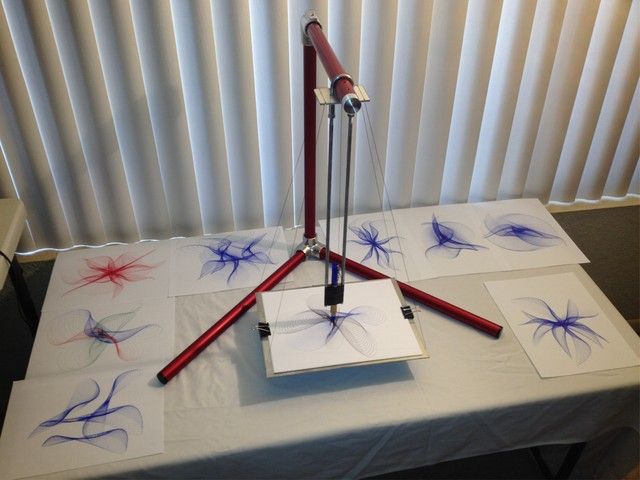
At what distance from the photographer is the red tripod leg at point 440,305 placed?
1.15 m

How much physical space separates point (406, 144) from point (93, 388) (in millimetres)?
875

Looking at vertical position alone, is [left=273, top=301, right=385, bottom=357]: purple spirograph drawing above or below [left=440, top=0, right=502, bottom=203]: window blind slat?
below

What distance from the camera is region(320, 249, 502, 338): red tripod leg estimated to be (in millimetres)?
1149

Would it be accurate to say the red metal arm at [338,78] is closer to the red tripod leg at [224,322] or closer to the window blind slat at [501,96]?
the red tripod leg at [224,322]

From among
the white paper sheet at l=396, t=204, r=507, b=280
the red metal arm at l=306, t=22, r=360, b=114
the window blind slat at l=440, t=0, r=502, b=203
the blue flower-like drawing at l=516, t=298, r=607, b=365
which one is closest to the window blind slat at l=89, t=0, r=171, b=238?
the red metal arm at l=306, t=22, r=360, b=114

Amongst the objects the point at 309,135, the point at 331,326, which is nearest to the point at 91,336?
the point at 331,326

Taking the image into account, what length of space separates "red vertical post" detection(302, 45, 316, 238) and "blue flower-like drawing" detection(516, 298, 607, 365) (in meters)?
0.46

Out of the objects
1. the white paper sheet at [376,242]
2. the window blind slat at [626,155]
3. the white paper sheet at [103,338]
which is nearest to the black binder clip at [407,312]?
the white paper sheet at [376,242]

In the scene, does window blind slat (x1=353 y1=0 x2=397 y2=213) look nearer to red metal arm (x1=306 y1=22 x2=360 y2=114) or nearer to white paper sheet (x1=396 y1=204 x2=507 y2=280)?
white paper sheet (x1=396 y1=204 x2=507 y2=280)

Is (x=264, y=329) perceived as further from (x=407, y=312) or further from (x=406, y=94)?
(x=406, y=94)

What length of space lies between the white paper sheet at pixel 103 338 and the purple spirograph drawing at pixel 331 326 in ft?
0.76

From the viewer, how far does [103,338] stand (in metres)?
1.15

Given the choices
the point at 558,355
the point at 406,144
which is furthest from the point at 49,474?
the point at 406,144

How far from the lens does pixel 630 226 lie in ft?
5.94
